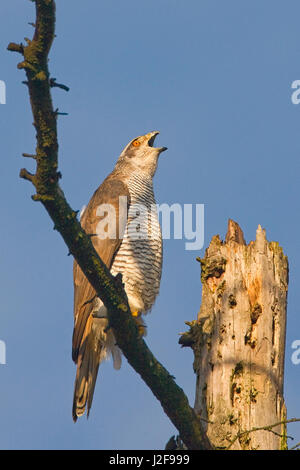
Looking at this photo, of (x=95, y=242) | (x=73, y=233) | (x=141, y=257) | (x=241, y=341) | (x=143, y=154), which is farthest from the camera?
(x=143, y=154)

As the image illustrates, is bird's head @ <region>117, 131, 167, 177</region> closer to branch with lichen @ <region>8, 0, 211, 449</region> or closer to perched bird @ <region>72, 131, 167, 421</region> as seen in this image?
perched bird @ <region>72, 131, 167, 421</region>

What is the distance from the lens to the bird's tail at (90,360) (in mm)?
6688

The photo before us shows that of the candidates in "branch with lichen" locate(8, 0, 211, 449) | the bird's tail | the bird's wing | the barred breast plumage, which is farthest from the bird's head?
"branch with lichen" locate(8, 0, 211, 449)

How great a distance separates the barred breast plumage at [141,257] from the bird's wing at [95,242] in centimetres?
8

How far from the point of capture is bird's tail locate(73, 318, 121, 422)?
6.69 metres

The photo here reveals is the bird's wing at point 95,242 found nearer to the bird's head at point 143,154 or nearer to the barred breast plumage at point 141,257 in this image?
the barred breast plumage at point 141,257

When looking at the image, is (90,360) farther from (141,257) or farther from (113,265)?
(141,257)

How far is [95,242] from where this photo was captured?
6891 mm

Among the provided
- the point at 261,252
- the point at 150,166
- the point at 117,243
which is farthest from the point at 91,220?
the point at 261,252

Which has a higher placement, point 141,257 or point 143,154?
point 143,154

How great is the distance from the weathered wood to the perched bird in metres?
1.32

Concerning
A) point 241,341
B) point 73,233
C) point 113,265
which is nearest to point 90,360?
point 113,265

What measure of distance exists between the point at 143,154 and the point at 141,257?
6.30 ft
